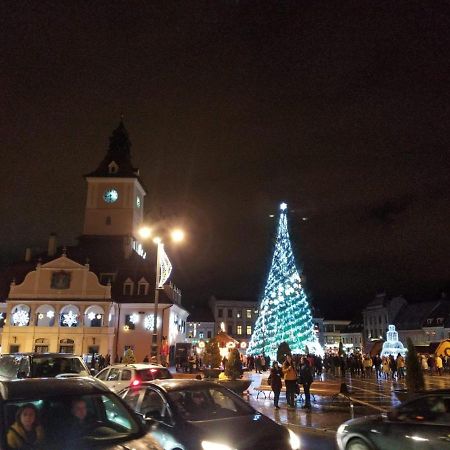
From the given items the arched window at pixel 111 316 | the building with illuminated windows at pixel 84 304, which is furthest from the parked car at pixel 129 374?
the arched window at pixel 111 316

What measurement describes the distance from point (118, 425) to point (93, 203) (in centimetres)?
6135

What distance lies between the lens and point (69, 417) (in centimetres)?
521

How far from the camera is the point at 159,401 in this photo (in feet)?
25.5

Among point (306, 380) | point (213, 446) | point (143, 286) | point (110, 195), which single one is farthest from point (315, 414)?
point (110, 195)

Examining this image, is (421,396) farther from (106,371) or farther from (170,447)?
(106,371)

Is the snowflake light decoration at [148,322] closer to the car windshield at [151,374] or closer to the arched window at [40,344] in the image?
the arched window at [40,344]

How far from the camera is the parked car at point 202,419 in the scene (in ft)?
22.0

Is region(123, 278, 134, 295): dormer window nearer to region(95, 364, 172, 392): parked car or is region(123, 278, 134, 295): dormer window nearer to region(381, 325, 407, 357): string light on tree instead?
region(381, 325, 407, 357): string light on tree

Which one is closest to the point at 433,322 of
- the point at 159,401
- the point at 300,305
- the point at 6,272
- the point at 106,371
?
the point at 300,305

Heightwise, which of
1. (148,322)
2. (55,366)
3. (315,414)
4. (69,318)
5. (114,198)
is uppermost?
(114,198)

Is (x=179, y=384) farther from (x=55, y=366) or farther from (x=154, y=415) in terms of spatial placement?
(x=55, y=366)

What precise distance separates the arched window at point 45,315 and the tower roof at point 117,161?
23086 mm

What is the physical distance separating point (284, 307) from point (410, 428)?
3523cm

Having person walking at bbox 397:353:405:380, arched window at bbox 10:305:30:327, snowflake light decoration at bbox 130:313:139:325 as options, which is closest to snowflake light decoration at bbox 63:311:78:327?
arched window at bbox 10:305:30:327
